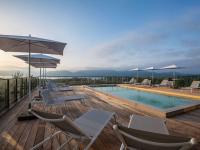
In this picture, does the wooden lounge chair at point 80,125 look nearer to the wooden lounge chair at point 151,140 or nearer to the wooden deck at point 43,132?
the wooden deck at point 43,132

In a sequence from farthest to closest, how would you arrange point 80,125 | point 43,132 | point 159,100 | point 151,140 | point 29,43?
1. point 159,100
2. point 29,43
3. point 43,132
4. point 80,125
5. point 151,140

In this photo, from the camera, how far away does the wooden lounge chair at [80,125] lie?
2.18 meters

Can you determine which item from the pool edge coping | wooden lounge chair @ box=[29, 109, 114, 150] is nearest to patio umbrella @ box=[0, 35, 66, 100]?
wooden lounge chair @ box=[29, 109, 114, 150]

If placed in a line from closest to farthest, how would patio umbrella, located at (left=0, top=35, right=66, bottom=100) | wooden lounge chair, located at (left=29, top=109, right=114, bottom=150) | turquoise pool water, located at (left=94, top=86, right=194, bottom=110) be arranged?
1. wooden lounge chair, located at (left=29, top=109, right=114, bottom=150)
2. patio umbrella, located at (left=0, top=35, right=66, bottom=100)
3. turquoise pool water, located at (left=94, top=86, right=194, bottom=110)

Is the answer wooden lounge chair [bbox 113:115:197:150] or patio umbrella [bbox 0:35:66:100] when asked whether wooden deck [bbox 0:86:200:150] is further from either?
patio umbrella [bbox 0:35:66:100]

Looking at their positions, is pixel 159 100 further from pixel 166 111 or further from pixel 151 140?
pixel 151 140

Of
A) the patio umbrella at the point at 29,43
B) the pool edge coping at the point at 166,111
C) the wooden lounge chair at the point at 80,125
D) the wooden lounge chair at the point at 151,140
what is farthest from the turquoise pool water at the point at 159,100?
the wooden lounge chair at the point at 151,140

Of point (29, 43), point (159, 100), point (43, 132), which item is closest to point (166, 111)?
point (43, 132)

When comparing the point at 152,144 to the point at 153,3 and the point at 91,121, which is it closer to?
the point at 91,121

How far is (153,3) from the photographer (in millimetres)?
9477

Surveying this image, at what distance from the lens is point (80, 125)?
278 cm

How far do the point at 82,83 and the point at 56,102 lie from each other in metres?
12.3

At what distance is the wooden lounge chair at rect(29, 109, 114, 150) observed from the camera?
2.18m

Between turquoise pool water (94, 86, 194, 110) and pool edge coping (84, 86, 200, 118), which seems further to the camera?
turquoise pool water (94, 86, 194, 110)
